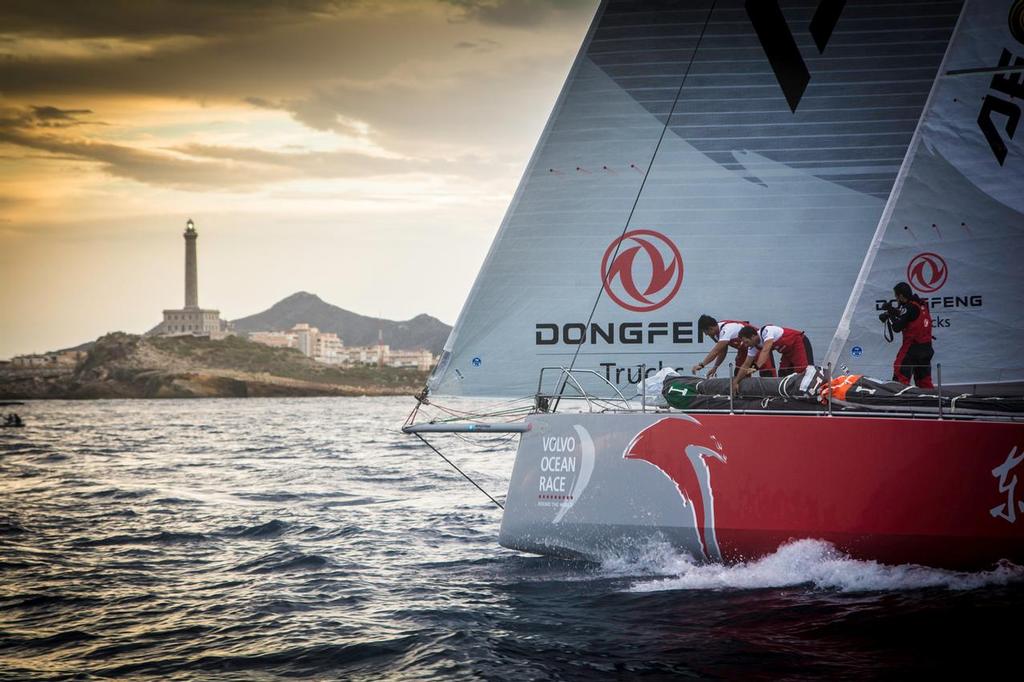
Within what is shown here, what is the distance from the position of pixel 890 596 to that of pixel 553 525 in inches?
90.2

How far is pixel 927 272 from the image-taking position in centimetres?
809

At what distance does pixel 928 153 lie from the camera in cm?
809

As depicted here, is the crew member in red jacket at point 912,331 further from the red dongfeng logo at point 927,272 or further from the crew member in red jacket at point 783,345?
→ the crew member in red jacket at point 783,345

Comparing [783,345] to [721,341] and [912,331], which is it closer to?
[721,341]

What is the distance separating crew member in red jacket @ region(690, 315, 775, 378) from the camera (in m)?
7.94

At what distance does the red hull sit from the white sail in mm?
1270

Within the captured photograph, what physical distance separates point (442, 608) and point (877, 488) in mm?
2921

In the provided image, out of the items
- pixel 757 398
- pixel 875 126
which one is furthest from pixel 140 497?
pixel 875 126

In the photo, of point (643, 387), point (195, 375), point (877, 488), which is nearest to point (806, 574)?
point (877, 488)

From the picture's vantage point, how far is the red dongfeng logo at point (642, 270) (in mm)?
8484

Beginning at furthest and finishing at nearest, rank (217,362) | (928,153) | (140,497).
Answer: (217,362) → (140,497) → (928,153)

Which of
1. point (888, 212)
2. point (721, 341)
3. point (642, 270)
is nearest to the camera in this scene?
point (721, 341)

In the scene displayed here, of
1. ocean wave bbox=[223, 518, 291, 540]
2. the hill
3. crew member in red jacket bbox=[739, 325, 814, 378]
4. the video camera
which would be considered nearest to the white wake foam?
crew member in red jacket bbox=[739, 325, 814, 378]

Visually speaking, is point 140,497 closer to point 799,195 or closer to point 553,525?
point 553,525
